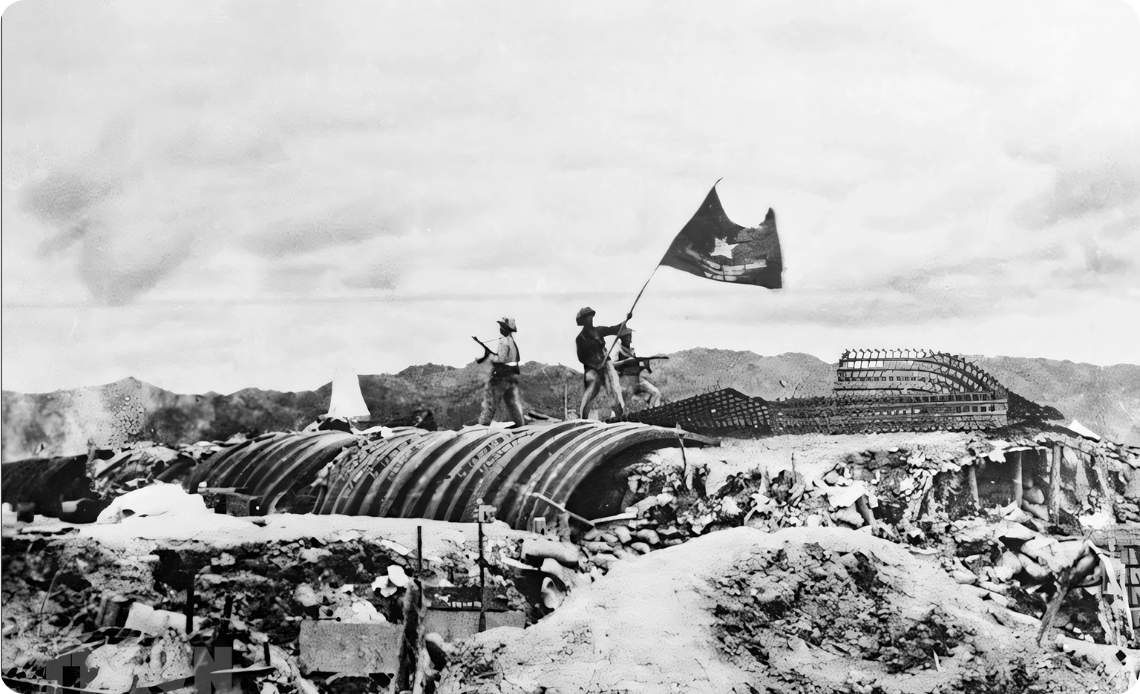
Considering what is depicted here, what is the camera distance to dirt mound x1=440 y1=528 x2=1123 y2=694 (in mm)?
7551

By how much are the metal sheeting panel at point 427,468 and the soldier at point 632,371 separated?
0.28 metres

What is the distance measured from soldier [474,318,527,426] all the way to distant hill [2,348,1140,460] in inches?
2.5

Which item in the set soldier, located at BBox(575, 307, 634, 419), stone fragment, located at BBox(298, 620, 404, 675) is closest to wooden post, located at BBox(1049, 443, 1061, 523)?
soldier, located at BBox(575, 307, 634, 419)

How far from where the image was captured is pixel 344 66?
25.8 ft

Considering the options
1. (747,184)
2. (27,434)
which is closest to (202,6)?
(27,434)

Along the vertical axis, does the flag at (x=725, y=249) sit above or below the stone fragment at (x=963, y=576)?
above

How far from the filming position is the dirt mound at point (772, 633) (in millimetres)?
7551

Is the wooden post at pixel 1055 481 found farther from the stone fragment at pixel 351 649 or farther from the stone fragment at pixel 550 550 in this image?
the stone fragment at pixel 351 649

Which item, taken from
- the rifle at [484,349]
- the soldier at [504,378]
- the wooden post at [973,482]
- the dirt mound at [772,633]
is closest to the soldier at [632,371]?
the soldier at [504,378]

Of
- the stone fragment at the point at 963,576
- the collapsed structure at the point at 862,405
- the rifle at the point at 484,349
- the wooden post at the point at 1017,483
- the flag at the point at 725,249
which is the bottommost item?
the stone fragment at the point at 963,576

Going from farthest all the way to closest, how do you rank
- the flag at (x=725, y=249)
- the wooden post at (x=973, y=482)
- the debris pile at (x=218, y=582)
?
1. the wooden post at (x=973, y=482)
2. the flag at (x=725, y=249)
3. the debris pile at (x=218, y=582)

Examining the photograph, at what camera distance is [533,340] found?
8.00 meters

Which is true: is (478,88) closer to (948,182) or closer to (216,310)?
(216,310)

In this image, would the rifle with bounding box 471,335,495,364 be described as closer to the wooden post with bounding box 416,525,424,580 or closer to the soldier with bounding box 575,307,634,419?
the soldier with bounding box 575,307,634,419
